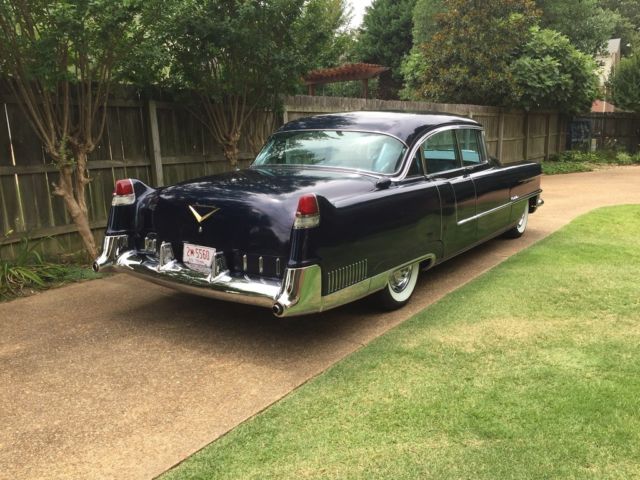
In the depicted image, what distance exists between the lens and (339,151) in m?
5.06

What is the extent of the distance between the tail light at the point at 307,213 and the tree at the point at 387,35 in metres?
30.1

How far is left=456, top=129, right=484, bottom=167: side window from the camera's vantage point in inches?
235

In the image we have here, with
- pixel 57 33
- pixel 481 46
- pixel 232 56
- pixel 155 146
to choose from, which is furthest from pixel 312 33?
pixel 481 46

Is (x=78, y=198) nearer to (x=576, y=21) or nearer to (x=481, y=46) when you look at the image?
(x=481, y=46)

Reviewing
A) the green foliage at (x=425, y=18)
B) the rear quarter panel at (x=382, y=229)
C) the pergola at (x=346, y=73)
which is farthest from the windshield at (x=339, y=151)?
the green foliage at (x=425, y=18)

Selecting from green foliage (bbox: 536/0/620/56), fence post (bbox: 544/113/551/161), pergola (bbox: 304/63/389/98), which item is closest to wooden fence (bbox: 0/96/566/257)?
pergola (bbox: 304/63/389/98)

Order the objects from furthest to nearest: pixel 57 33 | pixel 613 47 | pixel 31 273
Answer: pixel 613 47
pixel 31 273
pixel 57 33

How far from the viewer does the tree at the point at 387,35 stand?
32688 mm

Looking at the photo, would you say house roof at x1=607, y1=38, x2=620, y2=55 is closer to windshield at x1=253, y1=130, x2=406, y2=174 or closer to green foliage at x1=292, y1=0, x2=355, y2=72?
green foliage at x1=292, y1=0, x2=355, y2=72

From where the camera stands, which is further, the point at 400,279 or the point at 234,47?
the point at 234,47

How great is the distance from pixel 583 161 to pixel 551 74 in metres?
4.35

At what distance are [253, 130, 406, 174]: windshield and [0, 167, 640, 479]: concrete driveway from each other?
4.12 ft

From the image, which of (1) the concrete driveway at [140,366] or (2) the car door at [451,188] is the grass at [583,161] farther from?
(1) the concrete driveway at [140,366]

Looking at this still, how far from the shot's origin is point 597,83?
17.9m
